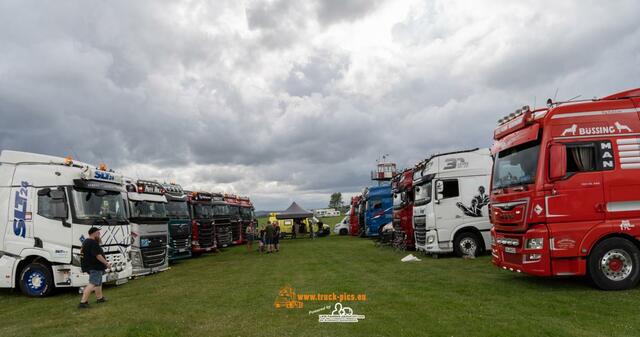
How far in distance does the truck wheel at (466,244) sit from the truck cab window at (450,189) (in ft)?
4.66

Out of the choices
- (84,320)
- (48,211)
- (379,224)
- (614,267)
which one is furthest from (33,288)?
(379,224)

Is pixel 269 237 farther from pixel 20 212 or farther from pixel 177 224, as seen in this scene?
pixel 20 212

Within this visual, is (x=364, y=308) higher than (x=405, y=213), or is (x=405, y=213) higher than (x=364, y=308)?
(x=405, y=213)

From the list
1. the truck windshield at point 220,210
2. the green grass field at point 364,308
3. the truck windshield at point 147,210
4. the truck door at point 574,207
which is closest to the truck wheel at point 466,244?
the green grass field at point 364,308

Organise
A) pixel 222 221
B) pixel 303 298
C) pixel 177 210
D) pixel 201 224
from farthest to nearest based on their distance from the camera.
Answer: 1. pixel 222 221
2. pixel 201 224
3. pixel 177 210
4. pixel 303 298

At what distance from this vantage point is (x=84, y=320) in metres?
8.07

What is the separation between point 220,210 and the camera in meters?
25.7

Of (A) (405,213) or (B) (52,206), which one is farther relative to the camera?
(A) (405,213)

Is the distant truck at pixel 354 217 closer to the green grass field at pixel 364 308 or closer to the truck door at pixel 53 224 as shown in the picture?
the green grass field at pixel 364 308

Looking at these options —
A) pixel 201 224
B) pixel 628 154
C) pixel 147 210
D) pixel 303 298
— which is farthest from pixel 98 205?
pixel 628 154

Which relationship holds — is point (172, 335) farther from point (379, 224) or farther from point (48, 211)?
point (379, 224)

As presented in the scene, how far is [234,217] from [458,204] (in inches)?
686

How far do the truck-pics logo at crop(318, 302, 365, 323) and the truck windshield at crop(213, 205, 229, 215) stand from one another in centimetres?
1801

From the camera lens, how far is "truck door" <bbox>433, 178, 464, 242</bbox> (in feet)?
48.9
